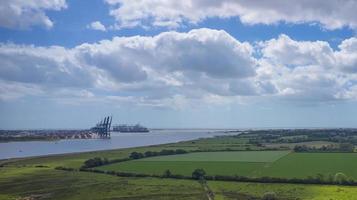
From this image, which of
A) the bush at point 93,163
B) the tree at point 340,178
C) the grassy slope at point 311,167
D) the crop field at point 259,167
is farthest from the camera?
the bush at point 93,163

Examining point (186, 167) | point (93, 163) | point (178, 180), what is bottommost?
A: point (178, 180)

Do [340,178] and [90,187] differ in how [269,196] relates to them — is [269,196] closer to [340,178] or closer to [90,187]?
[340,178]

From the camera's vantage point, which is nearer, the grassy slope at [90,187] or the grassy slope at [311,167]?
the grassy slope at [90,187]

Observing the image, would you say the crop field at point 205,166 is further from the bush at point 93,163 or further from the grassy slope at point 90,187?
the grassy slope at point 90,187

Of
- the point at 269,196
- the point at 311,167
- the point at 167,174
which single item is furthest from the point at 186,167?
the point at 269,196

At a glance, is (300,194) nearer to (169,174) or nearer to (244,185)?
(244,185)

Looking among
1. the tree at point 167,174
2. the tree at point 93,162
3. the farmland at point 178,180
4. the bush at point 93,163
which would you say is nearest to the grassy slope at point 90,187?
the farmland at point 178,180

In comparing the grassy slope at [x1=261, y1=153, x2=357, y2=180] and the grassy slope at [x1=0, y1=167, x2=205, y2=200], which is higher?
the grassy slope at [x1=261, y1=153, x2=357, y2=180]

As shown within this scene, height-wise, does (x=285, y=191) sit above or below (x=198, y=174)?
below

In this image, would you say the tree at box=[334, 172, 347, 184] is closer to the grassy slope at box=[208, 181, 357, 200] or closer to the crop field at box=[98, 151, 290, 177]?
the grassy slope at box=[208, 181, 357, 200]

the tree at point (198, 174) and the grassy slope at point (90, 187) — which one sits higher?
the tree at point (198, 174)

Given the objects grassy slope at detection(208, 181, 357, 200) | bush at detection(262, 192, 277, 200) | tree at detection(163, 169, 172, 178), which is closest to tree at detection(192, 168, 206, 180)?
tree at detection(163, 169, 172, 178)
